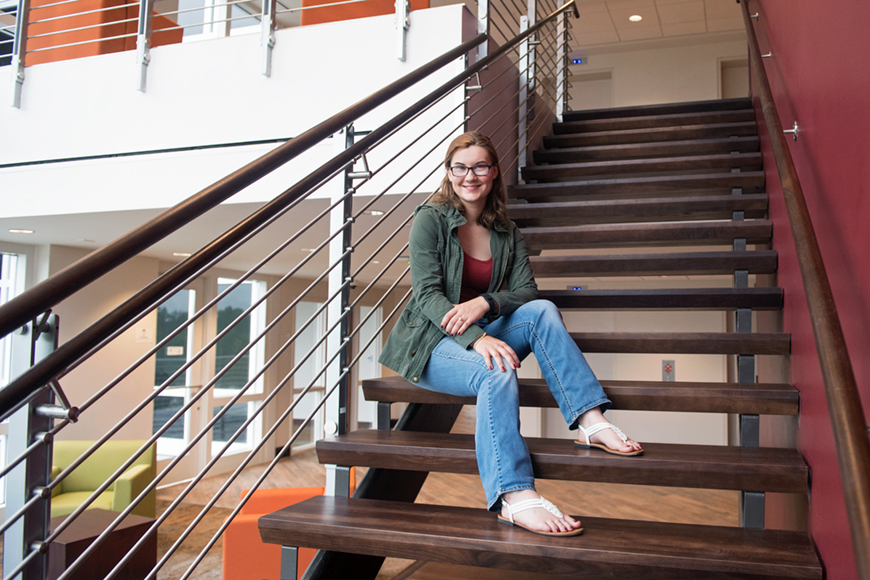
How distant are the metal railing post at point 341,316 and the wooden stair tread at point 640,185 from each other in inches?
63.1

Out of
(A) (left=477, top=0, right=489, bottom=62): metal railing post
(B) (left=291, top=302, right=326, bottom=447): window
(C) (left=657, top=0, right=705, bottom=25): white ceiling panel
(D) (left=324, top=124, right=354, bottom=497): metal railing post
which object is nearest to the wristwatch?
(D) (left=324, top=124, right=354, bottom=497): metal railing post

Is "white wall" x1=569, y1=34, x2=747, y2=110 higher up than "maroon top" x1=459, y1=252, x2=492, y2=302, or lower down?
higher up

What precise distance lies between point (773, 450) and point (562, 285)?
7550 mm

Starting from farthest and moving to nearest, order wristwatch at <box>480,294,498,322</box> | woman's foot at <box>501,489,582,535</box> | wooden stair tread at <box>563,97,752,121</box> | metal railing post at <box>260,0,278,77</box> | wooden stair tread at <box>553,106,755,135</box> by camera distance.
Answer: wooden stair tread at <box>563,97,752,121</box> → wooden stair tread at <box>553,106,755,135</box> → metal railing post at <box>260,0,278,77</box> → wristwatch at <box>480,294,498,322</box> → woman's foot at <box>501,489,582,535</box>

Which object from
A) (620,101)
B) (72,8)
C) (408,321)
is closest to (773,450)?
(408,321)

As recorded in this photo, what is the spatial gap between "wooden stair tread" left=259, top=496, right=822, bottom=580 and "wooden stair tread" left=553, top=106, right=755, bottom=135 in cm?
291

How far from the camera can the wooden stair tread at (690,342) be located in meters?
1.84

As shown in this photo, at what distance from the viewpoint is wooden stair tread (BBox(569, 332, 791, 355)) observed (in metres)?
1.84

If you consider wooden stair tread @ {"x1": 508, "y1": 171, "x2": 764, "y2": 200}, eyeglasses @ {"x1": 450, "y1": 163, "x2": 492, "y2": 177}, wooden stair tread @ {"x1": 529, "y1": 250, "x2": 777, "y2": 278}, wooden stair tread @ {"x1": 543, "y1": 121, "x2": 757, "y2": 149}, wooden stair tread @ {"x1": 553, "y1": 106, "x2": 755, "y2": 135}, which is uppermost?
wooden stair tread @ {"x1": 553, "y1": 106, "x2": 755, "y2": 135}

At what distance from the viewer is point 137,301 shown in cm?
97

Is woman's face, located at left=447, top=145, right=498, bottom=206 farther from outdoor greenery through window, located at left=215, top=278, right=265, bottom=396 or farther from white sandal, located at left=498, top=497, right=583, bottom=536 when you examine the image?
outdoor greenery through window, located at left=215, top=278, right=265, bottom=396

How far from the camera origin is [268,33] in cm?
322

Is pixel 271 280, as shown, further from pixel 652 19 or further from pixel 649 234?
pixel 649 234

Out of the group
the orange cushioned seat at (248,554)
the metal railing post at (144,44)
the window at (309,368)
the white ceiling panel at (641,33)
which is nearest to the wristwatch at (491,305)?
the metal railing post at (144,44)
